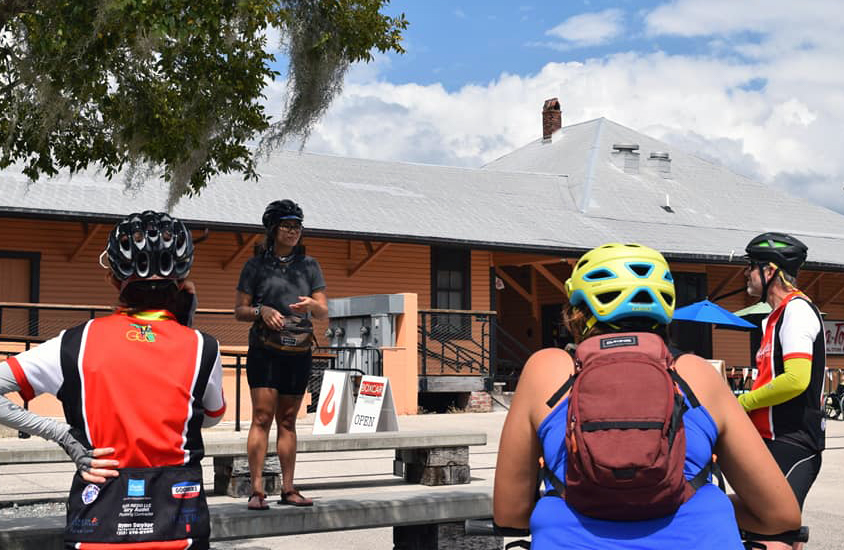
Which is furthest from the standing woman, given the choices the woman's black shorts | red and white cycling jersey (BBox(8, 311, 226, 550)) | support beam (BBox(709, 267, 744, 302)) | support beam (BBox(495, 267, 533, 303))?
support beam (BBox(709, 267, 744, 302))

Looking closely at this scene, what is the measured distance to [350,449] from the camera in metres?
8.70

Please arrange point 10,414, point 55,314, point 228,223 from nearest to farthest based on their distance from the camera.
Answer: point 10,414 < point 55,314 < point 228,223

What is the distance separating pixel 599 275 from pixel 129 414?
1.32 meters

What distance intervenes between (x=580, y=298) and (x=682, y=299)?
27288mm

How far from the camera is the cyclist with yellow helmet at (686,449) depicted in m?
2.32

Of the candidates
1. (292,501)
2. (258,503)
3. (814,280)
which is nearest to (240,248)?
(814,280)

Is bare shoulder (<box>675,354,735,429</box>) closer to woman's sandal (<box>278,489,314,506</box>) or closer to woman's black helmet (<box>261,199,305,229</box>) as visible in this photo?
woman's sandal (<box>278,489,314,506</box>)

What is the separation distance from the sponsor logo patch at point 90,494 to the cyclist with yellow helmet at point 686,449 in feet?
3.58

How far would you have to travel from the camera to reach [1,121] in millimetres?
8453

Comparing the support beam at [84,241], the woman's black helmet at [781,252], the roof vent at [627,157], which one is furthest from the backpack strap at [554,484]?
the roof vent at [627,157]

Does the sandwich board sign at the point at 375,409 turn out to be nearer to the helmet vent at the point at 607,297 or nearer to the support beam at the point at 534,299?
the helmet vent at the point at 607,297

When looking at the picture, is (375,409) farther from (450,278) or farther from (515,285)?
(515,285)

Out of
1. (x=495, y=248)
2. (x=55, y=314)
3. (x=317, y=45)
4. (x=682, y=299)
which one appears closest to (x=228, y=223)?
(x=55, y=314)

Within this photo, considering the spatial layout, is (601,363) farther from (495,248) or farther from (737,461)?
(495,248)
